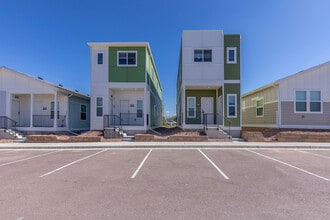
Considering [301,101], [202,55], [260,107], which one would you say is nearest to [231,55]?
[202,55]

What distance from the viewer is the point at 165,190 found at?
567 cm

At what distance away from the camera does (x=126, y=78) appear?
18.9 metres

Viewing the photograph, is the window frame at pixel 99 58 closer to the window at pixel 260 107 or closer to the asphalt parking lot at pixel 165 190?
the asphalt parking lot at pixel 165 190

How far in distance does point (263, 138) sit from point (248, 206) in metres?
12.7

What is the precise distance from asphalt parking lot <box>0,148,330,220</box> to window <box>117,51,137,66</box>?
1144 centimetres

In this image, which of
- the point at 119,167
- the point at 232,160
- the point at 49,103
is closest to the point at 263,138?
the point at 232,160

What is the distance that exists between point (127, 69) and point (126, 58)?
0.96 m

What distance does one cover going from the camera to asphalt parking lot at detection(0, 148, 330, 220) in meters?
4.34

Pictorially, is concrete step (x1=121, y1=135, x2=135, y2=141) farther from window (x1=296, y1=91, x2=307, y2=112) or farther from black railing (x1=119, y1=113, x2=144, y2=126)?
window (x1=296, y1=91, x2=307, y2=112)

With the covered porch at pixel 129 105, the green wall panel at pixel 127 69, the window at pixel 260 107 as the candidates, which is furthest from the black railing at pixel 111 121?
the window at pixel 260 107

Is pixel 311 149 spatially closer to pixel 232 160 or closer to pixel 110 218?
pixel 232 160

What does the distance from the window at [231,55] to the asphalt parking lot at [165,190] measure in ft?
36.3

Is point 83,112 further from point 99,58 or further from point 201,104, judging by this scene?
point 201,104

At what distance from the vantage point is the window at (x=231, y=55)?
1822 cm
